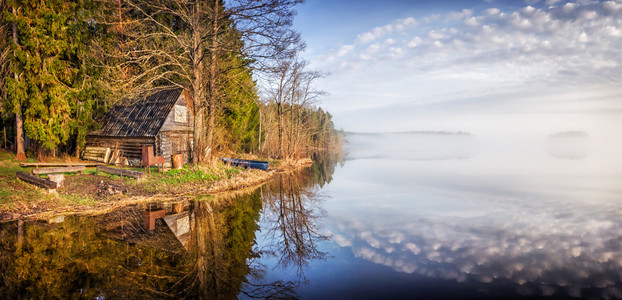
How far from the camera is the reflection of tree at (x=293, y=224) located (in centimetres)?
733

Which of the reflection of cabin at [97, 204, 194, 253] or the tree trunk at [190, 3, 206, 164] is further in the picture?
the tree trunk at [190, 3, 206, 164]

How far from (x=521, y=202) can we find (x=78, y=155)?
2681cm

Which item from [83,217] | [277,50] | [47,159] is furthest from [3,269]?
[47,159]

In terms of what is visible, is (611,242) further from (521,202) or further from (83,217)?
(83,217)

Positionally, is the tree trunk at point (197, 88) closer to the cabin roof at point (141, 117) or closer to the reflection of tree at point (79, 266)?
the cabin roof at point (141, 117)

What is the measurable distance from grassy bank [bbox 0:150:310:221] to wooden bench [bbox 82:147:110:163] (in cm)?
405

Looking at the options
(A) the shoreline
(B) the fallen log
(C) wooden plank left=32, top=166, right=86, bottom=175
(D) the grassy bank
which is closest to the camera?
(A) the shoreline

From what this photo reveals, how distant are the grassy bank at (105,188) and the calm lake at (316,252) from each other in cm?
119

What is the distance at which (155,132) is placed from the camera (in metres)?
19.9

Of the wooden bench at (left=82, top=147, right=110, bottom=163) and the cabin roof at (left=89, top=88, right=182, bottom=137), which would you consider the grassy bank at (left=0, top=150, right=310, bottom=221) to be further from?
the cabin roof at (left=89, top=88, right=182, bottom=137)

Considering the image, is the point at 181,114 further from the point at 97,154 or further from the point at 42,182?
the point at 42,182

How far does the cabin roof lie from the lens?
2045 cm

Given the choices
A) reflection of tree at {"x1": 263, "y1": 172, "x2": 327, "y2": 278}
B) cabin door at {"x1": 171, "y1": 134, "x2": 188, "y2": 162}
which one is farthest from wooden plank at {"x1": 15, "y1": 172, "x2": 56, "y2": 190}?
cabin door at {"x1": 171, "y1": 134, "x2": 188, "y2": 162}

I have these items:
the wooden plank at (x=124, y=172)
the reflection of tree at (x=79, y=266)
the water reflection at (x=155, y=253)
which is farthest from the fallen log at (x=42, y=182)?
the wooden plank at (x=124, y=172)
